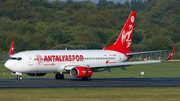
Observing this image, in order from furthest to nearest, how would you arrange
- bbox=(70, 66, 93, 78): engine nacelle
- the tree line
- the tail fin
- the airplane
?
1. the tree line
2. the tail fin
3. the airplane
4. bbox=(70, 66, 93, 78): engine nacelle

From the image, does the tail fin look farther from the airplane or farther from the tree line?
the tree line

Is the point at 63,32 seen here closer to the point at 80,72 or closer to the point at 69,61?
the point at 69,61

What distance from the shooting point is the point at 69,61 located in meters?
45.9

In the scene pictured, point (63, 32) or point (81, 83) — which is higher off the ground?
point (63, 32)

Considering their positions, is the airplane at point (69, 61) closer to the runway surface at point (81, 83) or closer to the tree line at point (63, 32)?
the runway surface at point (81, 83)

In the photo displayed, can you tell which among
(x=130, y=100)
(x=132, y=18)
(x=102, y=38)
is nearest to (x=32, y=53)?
(x=132, y=18)

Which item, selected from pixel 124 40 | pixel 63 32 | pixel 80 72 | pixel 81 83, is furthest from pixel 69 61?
pixel 63 32

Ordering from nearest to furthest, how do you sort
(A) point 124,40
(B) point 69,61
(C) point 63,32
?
1. (B) point 69,61
2. (A) point 124,40
3. (C) point 63,32

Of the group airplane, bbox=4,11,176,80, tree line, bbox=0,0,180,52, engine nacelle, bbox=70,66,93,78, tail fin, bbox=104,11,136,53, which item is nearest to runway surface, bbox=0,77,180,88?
engine nacelle, bbox=70,66,93,78

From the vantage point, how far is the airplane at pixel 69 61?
4312cm

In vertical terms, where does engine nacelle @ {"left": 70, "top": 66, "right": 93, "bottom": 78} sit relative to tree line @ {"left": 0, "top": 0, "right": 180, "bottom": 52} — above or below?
below

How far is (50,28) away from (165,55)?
47.3 m

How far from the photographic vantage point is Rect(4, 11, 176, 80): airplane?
4312cm

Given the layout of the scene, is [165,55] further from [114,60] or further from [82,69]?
[82,69]
